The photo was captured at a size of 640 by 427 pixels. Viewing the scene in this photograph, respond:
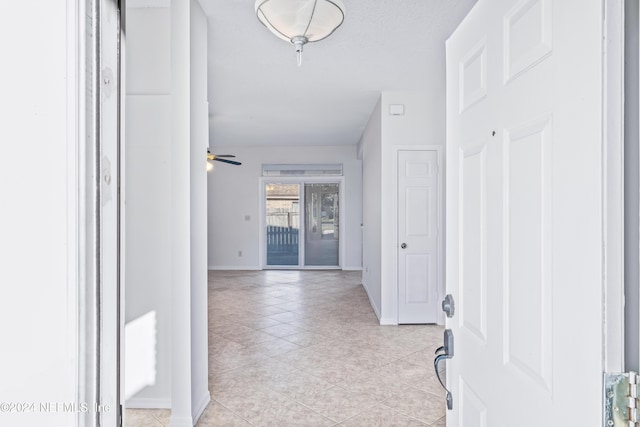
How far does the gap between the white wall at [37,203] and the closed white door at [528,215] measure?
0.79m

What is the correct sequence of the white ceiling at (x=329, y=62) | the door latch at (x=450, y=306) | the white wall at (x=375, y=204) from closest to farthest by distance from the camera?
the door latch at (x=450, y=306), the white ceiling at (x=329, y=62), the white wall at (x=375, y=204)

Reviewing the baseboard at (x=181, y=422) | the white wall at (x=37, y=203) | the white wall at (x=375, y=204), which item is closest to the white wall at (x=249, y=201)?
the white wall at (x=375, y=204)

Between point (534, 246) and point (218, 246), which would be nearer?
point (534, 246)

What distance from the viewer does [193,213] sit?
228cm

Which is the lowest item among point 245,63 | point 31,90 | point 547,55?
point 31,90

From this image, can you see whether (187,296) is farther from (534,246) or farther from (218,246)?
(218,246)

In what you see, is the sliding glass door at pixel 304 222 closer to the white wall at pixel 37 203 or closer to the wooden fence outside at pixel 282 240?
the wooden fence outside at pixel 282 240

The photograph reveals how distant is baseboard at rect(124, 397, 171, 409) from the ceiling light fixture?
2433mm

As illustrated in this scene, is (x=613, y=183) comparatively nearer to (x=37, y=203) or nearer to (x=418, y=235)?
(x=37, y=203)

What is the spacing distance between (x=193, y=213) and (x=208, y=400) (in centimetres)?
129

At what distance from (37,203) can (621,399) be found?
0.90m

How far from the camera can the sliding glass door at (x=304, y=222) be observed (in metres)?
8.43

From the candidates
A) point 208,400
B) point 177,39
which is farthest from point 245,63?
point 208,400

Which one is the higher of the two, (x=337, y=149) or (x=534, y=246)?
(x=337, y=149)
